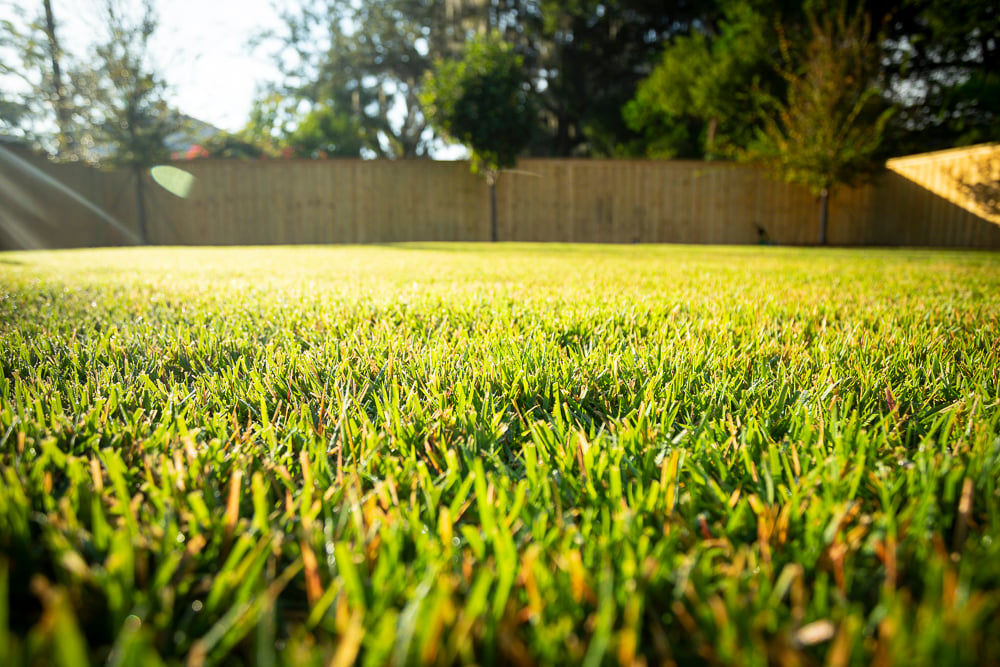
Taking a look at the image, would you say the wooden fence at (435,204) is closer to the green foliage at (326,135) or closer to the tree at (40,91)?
the tree at (40,91)

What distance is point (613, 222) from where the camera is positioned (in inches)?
579

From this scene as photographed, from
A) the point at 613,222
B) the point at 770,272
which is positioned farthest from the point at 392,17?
the point at 770,272

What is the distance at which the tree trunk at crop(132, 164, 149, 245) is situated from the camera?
45.1ft

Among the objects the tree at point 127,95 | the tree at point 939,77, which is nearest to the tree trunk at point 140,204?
the tree at point 127,95

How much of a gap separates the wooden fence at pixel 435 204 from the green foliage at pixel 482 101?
174 cm

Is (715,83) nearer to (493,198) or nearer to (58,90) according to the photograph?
(493,198)

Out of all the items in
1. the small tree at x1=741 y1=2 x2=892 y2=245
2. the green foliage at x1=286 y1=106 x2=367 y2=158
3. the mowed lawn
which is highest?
the green foliage at x1=286 y1=106 x2=367 y2=158

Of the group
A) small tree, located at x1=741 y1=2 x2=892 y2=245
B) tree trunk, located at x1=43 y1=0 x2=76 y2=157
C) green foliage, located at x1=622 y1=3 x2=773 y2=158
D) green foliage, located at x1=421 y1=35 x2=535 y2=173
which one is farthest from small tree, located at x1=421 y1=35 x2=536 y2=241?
tree trunk, located at x1=43 y1=0 x2=76 y2=157

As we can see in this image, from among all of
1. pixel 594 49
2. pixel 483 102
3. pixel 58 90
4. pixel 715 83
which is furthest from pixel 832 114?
pixel 58 90

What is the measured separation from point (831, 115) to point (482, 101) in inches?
302

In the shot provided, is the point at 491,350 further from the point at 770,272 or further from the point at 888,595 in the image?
the point at 770,272

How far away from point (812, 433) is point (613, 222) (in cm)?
1435

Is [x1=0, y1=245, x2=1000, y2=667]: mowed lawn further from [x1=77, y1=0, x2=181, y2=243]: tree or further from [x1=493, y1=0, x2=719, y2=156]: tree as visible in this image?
[x1=493, y1=0, x2=719, y2=156]: tree

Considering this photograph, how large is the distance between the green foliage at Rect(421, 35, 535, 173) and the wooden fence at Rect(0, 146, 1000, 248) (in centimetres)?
174
